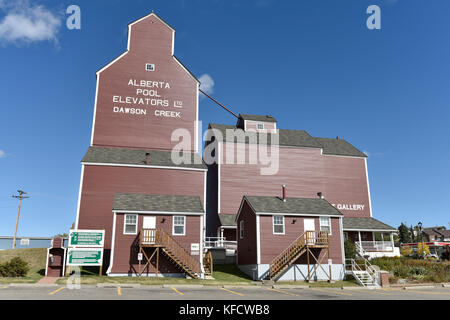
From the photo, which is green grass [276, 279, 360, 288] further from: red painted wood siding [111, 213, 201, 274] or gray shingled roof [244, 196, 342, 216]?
red painted wood siding [111, 213, 201, 274]

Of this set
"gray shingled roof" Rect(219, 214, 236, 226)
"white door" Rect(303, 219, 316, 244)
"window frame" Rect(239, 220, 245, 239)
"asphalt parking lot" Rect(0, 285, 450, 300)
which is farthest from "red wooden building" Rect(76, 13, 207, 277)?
"white door" Rect(303, 219, 316, 244)

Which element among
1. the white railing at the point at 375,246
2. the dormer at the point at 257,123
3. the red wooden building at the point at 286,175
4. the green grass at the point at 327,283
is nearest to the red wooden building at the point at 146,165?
the green grass at the point at 327,283

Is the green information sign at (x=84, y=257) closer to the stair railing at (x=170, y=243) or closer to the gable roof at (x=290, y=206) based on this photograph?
the stair railing at (x=170, y=243)

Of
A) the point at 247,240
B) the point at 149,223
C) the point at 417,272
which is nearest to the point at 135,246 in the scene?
the point at 149,223

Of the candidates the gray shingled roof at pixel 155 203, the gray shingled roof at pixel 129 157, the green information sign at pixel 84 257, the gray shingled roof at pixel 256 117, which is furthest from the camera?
the gray shingled roof at pixel 256 117

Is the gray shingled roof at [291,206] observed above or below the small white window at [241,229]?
above

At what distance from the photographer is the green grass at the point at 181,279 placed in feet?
75.3

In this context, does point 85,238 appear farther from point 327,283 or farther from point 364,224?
point 364,224

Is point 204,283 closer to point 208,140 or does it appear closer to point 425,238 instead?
point 208,140

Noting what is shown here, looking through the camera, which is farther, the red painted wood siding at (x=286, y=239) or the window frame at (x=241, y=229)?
the window frame at (x=241, y=229)

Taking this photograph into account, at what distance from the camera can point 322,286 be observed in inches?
991

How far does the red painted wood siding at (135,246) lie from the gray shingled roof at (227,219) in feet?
36.2

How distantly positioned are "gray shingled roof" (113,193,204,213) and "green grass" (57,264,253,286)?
5.08 m

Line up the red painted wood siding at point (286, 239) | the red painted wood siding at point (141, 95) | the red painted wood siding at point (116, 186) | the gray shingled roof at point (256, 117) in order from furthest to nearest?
the gray shingled roof at point (256, 117) < the red painted wood siding at point (141, 95) < the red painted wood siding at point (116, 186) < the red painted wood siding at point (286, 239)
